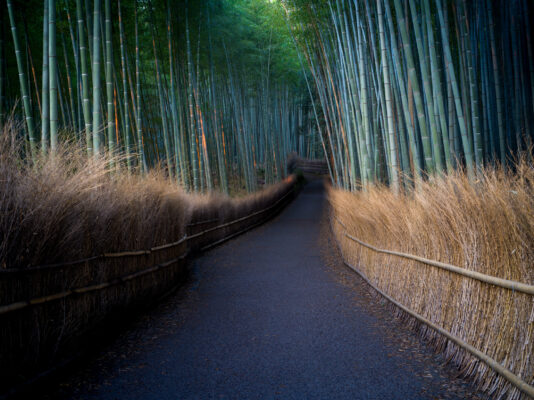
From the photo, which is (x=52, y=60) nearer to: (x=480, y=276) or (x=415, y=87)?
(x=415, y=87)

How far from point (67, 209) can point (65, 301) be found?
1.66ft

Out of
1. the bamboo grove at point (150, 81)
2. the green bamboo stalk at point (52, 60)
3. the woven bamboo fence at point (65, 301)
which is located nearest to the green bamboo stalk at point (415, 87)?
the bamboo grove at point (150, 81)

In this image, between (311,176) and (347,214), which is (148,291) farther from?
(311,176)

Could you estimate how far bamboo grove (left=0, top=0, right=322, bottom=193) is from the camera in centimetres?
443

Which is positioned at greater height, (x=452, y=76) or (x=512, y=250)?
(x=452, y=76)

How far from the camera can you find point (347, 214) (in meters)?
6.17

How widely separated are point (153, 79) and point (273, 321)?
9276mm

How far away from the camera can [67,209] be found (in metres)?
2.50

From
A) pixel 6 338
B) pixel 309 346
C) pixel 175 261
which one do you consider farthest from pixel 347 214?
pixel 6 338

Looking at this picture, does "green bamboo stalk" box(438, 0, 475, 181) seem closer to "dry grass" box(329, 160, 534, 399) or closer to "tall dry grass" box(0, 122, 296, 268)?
"dry grass" box(329, 160, 534, 399)

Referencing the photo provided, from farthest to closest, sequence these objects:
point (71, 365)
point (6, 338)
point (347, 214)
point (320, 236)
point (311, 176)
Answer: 1. point (311, 176)
2. point (320, 236)
3. point (347, 214)
4. point (71, 365)
5. point (6, 338)

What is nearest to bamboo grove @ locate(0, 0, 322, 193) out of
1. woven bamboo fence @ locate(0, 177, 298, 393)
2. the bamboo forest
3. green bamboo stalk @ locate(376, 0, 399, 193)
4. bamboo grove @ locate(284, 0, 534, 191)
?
the bamboo forest

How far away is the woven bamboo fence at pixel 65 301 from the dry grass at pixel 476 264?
2.08 m

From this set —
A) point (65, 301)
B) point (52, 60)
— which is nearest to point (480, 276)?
point (65, 301)
